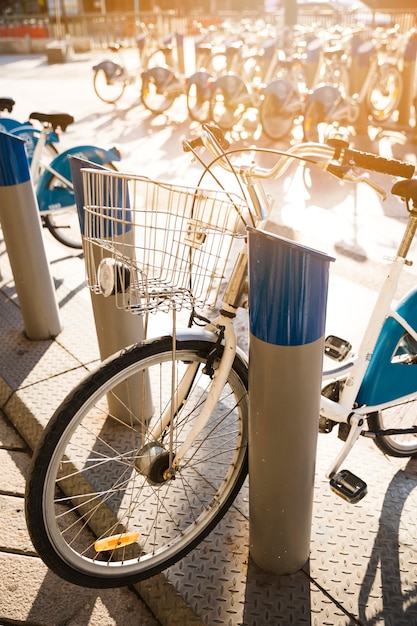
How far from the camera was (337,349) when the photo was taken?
243 cm

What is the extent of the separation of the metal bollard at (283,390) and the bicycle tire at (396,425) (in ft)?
2.30

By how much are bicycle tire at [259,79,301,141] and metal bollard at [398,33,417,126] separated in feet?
5.69

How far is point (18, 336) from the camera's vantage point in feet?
12.0

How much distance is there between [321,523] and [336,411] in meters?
0.45

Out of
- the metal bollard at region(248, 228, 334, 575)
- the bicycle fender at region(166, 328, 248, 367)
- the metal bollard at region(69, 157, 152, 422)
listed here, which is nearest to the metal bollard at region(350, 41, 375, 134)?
the metal bollard at region(69, 157, 152, 422)

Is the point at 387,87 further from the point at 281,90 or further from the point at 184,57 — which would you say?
the point at 184,57

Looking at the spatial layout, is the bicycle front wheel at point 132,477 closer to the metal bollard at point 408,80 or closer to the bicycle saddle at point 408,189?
the bicycle saddle at point 408,189

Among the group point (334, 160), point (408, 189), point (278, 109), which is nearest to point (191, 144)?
point (334, 160)

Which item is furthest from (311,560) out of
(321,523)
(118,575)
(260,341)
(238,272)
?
(238,272)

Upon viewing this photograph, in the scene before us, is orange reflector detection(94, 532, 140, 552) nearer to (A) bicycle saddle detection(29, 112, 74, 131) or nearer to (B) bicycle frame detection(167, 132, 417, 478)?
(B) bicycle frame detection(167, 132, 417, 478)

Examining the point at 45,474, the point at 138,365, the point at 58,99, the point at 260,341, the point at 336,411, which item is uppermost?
the point at 260,341

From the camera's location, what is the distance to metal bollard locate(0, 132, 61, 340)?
3.15 metres

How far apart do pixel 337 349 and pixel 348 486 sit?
55 cm

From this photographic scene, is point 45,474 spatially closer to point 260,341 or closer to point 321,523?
point 260,341
